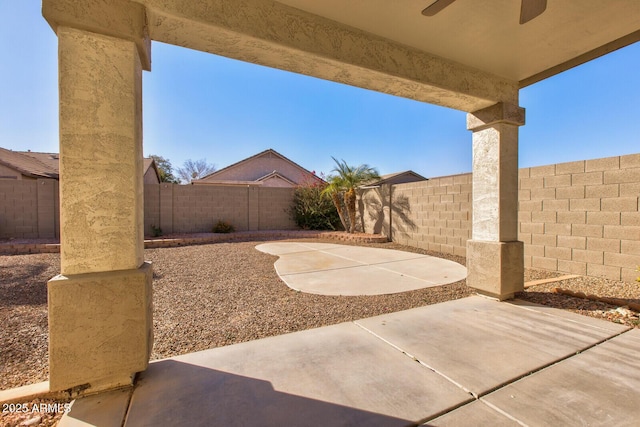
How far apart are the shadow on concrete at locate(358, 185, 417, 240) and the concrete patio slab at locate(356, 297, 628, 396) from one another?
16.4ft

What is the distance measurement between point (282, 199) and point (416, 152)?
520 inches

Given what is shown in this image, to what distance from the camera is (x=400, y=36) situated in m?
2.66

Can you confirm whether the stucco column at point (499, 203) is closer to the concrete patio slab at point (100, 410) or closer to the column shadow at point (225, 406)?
the column shadow at point (225, 406)

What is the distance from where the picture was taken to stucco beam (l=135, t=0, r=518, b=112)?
2023mm

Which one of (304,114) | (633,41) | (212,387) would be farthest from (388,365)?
(304,114)

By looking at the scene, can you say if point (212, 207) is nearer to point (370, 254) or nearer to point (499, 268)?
point (370, 254)

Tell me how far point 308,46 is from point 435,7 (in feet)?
3.23

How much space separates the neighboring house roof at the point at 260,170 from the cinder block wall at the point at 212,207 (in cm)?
1069

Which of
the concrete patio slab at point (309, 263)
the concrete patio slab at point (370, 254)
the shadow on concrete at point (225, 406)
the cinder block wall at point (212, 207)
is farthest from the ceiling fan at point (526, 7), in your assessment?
the cinder block wall at point (212, 207)

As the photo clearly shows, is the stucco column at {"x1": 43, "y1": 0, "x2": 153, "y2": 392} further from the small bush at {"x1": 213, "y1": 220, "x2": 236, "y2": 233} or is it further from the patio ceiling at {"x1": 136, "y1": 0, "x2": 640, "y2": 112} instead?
the small bush at {"x1": 213, "y1": 220, "x2": 236, "y2": 233}

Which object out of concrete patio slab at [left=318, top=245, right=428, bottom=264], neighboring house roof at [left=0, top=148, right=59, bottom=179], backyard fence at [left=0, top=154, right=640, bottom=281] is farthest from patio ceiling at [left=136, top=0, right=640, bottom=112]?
neighboring house roof at [left=0, top=148, right=59, bottom=179]

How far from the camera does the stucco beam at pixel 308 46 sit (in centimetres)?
202

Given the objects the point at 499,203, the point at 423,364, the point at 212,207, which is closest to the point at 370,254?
the point at 499,203

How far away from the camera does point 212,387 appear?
189 centimetres
